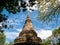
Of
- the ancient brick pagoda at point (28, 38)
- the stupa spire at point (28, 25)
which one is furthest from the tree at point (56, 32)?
the ancient brick pagoda at point (28, 38)

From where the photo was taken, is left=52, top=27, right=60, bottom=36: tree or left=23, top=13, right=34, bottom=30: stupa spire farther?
left=52, top=27, right=60, bottom=36: tree

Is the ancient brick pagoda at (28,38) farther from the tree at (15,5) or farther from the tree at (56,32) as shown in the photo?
the tree at (56,32)

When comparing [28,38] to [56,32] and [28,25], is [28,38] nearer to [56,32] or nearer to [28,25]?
[28,25]

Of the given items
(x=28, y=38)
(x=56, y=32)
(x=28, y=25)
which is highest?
(x=56, y=32)

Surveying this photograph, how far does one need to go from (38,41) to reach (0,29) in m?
3.89

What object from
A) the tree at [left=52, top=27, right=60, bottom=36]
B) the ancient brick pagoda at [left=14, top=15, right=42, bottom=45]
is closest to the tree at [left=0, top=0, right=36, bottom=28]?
the ancient brick pagoda at [left=14, top=15, right=42, bottom=45]

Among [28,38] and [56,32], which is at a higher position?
[56,32]

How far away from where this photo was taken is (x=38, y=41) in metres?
28.6

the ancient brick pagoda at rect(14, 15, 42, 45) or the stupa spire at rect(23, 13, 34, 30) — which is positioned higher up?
the stupa spire at rect(23, 13, 34, 30)

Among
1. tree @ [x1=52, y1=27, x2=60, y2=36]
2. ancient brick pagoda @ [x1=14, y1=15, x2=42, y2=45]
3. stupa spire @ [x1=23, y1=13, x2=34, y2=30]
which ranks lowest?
ancient brick pagoda @ [x1=14, y1=15, x2=42, y2=45]

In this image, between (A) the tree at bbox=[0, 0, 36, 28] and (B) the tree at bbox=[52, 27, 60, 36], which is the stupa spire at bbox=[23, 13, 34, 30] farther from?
(B) the tree at bbox=[52, 27, 60, 36]

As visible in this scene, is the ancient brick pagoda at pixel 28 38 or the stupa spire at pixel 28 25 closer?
the ancient brick pagoda at pixel 28 38

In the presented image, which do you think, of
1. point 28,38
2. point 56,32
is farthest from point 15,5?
point 56,32

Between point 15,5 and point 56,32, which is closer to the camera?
point 15,5
